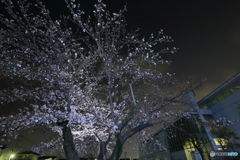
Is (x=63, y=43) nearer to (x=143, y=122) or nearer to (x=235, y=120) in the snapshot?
(x=143, y=122)

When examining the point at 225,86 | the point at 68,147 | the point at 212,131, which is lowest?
the point at 68,147

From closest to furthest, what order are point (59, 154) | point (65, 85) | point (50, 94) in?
point (65, 85), point (50, 94), point (59, 154)

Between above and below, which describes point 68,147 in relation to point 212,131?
below

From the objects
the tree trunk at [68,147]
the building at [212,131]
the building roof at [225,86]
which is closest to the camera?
the tree trunk at [68,147]

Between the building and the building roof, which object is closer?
the building

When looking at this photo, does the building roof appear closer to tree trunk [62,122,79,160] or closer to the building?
the building

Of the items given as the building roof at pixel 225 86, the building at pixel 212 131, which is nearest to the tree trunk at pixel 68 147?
the building at pixel 212 131

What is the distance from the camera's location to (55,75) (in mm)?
8516

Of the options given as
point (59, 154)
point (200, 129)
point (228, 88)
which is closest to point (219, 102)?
point (228, 88)

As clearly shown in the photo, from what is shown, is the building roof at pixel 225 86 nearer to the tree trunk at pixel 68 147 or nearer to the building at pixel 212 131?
the building at pixel 212 131

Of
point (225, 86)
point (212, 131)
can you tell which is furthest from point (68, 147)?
point (225, 86)

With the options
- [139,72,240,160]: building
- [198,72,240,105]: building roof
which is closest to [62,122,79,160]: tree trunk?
[139,72,240,160]: building

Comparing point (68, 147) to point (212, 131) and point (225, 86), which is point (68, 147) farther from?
point (225, 86)

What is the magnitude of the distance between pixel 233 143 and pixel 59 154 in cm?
2509
